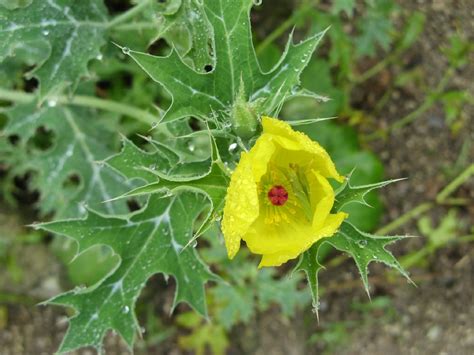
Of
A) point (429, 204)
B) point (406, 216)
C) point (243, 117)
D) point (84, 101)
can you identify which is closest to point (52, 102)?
point (84, 101)

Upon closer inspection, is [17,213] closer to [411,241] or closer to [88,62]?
[88,62]

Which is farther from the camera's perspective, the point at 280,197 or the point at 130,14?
the point at 130,14

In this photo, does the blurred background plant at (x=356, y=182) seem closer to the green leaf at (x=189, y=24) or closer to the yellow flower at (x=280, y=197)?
the green leaf at (x=189, y=24)

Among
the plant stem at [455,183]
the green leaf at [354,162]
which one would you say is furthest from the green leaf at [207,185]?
the plant stem at [455,183]

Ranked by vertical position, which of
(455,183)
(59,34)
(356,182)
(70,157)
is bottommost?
(455,183)

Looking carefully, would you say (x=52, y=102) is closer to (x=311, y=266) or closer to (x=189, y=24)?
(x=189, y=24)
